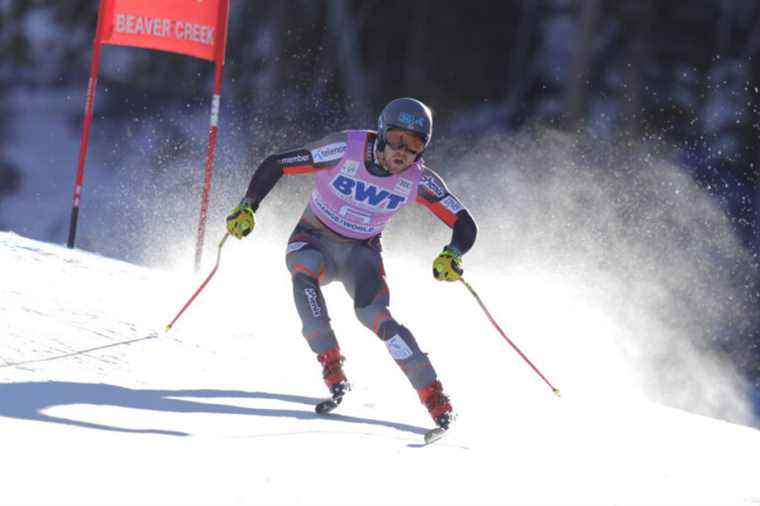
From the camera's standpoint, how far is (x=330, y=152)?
193 inches

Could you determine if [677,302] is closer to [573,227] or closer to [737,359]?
[737,359]

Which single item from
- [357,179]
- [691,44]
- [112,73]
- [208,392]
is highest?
[691,44]

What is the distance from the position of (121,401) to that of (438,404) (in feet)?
4.78

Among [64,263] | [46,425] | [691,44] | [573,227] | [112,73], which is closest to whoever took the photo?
[46,425]

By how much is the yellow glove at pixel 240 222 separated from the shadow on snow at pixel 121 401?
0.79m

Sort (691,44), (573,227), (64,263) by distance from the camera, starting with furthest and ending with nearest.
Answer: (691,44) → (573,227) → (64,263)

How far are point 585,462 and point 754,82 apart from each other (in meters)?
14.7

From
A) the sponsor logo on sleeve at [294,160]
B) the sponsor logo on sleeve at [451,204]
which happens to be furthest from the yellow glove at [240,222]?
the sponsor logo on sleeve at [451,204]

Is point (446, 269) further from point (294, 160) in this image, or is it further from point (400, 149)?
point (294, 160)

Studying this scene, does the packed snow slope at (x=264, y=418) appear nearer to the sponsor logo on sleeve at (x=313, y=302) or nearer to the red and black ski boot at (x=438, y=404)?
the red and black ski boot at (x=438, y=404)

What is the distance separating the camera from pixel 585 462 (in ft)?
14.1

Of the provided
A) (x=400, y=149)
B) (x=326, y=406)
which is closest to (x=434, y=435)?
(x=326, y=406)

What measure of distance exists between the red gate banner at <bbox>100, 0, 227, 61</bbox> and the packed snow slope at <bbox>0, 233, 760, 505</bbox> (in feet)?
6.01

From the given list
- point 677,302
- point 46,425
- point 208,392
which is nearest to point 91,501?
point 46,425
